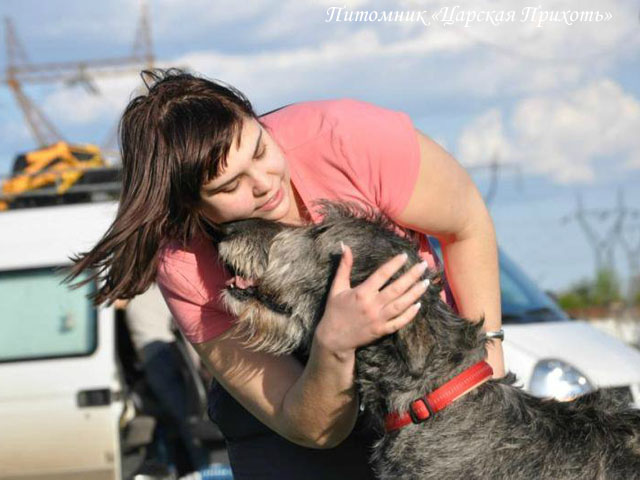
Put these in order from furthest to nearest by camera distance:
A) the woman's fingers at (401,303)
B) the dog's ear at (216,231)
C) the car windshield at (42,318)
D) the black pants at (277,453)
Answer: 1. the car windshield at (42,318)
2. the black pants at (277,453)
3. the dog's ear at (216,231)
4. the woman's fingers at (401,303)

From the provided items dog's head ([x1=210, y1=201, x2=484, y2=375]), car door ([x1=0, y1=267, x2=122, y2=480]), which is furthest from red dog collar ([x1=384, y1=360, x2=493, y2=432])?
car door ([x1=0, y1=267, x2=122, y2=480])

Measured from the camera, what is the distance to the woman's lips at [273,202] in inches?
122

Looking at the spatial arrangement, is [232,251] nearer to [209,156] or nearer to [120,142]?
[209,156]

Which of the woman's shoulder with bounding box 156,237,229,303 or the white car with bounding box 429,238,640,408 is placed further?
the white car with bounding box 429,238,640,408

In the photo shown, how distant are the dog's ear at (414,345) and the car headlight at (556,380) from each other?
3.71 meters

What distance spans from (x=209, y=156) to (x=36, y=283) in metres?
4.94

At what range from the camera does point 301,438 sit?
3.19 m

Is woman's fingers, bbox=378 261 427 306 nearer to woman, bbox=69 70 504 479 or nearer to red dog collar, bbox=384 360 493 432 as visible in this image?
woman, bbox=69 70 504 479

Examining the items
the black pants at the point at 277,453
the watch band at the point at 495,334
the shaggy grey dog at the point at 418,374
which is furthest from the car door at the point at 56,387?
the watch band at the point at 495,334

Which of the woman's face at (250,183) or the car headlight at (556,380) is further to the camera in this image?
the car headlight at (556,380)

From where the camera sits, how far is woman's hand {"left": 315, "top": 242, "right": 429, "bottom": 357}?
278cm

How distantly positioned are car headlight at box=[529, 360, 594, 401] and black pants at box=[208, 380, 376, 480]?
326 cm

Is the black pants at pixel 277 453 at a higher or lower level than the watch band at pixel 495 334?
lower

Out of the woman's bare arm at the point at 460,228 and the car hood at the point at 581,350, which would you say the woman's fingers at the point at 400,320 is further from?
the car hood at the point at 581,350
